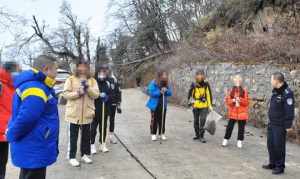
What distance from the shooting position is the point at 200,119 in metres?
9.55

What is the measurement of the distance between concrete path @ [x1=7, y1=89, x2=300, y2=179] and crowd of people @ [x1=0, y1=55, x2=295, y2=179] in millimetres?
288

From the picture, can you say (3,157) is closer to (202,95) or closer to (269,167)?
(269,167)

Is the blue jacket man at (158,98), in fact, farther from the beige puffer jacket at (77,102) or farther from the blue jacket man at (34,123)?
the blue jacket man at (34,123)

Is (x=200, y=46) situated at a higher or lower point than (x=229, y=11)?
lower

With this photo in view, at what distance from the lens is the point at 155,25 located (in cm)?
2923

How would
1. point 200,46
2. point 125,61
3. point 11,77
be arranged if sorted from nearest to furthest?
point 11,77
point 200,46
point 125,61

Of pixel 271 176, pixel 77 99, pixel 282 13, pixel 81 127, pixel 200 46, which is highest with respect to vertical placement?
pixel 282 13

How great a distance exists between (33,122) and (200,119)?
6.06 meters

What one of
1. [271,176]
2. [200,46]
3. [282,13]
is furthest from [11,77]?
[200,46]

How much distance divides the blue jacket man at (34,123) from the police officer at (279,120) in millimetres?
3976

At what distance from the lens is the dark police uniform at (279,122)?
6.72 metres

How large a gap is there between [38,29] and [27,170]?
50578 millimetres

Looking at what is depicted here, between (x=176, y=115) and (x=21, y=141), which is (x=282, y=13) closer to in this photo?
(x=176, y=115)

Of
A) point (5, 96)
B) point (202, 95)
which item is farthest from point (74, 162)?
point (202, 95)
